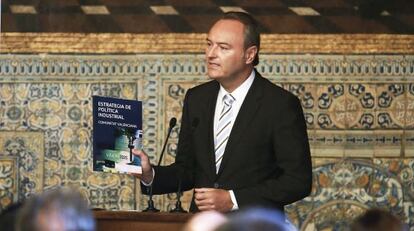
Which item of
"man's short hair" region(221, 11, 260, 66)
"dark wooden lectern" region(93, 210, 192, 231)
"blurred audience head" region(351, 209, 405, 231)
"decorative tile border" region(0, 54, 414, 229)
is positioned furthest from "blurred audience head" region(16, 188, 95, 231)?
"decorative tile border" region(0, 54, 414, 229)

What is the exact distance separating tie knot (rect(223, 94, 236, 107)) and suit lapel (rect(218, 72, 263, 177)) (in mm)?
84

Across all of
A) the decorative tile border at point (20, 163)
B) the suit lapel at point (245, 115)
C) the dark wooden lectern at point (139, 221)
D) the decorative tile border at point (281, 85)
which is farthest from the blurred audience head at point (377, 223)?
the decorative tile border at point (20, 163)

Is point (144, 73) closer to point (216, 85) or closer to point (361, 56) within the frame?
point (361, 56)

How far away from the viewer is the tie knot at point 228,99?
6.98 metres

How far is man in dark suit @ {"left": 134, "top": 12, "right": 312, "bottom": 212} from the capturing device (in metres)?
6.74

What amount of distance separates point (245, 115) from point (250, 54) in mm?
327

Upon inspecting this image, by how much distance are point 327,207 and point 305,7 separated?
134 cm

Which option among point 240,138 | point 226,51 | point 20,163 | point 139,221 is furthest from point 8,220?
point 20,163

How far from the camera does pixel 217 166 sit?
22.5ft

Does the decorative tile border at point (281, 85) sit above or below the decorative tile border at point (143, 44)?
below

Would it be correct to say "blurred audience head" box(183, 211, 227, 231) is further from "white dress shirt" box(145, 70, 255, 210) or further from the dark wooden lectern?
"white dress shirt" box(145, 70, 255, 210)

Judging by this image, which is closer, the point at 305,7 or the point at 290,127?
the point at 290,127

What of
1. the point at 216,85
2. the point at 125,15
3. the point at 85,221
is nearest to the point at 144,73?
the point at 125,15

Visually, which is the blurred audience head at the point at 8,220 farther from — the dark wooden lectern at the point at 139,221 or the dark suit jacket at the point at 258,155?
Result: the dark suit jacket at the point at 258,155
